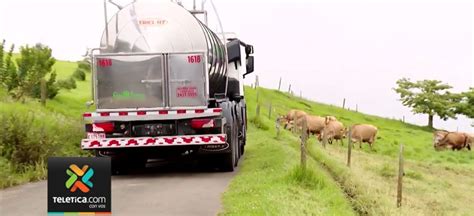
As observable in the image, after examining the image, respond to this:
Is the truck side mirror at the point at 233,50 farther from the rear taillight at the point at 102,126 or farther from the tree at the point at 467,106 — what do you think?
the tree at the point at 467,106

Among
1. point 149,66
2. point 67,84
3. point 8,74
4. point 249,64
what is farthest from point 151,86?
point 67,84

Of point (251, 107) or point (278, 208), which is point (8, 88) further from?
point (251, 107)

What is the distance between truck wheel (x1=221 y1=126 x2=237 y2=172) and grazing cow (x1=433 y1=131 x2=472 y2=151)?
112 feet

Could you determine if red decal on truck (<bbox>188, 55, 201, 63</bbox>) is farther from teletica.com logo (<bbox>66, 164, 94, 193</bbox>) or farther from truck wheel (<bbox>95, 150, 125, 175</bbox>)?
teletica.com logo (<bbox>66, 164, 94, 193</bbox>)

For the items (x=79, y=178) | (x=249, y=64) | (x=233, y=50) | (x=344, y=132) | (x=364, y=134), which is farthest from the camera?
(x=364, y=134)

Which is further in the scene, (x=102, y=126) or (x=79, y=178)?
(x=102, y=126)

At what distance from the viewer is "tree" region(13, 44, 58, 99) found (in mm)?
26664

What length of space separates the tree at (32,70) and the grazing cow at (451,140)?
27.3 metres

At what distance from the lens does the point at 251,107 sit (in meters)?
49.5

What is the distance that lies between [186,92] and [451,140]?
37.2m

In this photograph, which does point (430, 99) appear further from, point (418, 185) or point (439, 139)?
point (418, 185)

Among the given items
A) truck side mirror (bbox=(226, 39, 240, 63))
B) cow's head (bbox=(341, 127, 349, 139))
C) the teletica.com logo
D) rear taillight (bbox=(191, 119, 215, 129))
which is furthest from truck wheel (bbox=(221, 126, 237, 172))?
cow's head (bbox=(341, 127, 349, 139))

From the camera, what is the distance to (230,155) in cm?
1599

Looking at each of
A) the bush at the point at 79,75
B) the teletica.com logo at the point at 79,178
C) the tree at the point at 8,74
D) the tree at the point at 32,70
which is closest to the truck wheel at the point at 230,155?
the teletica.com logo at the point at 79,178
